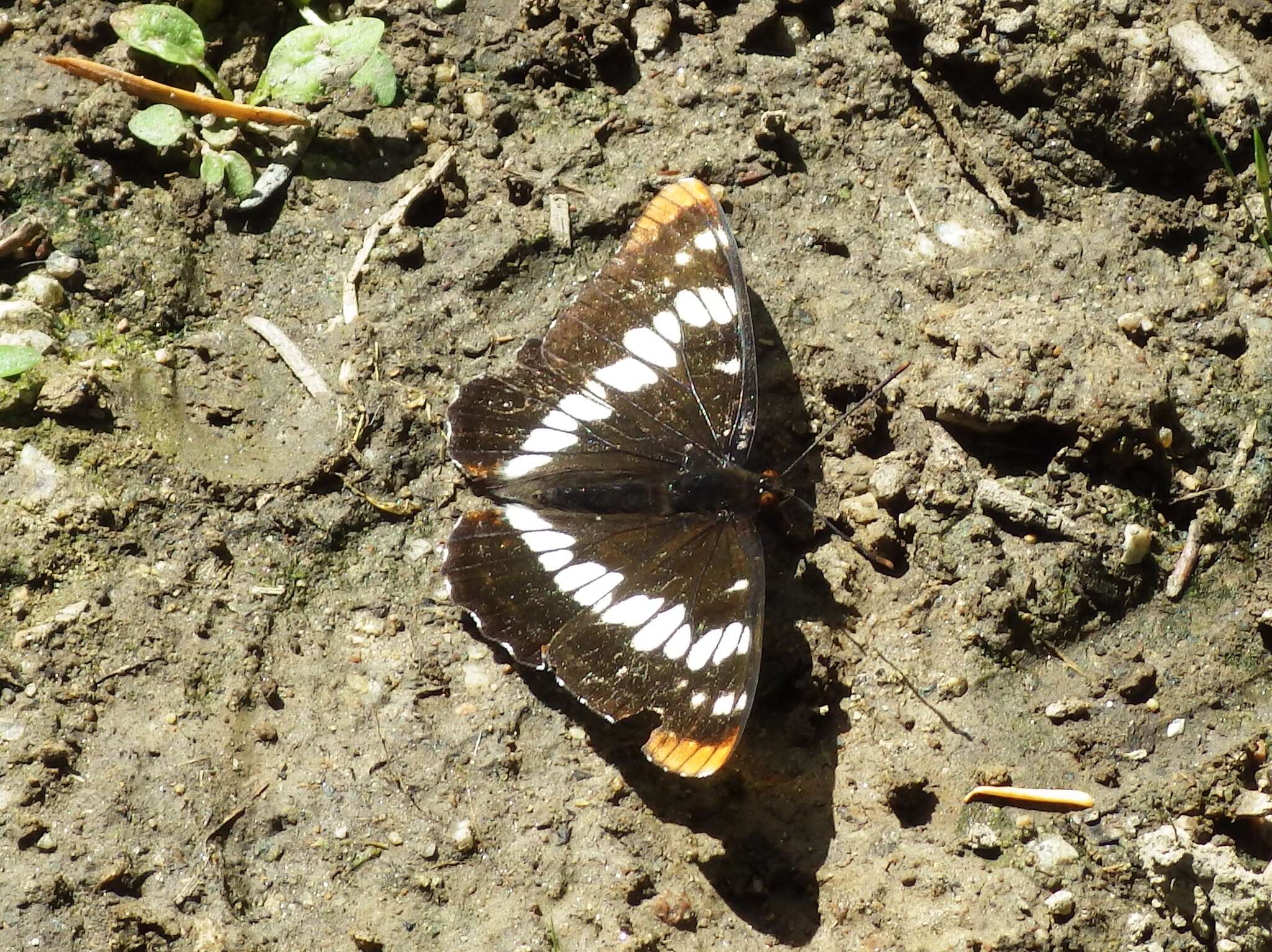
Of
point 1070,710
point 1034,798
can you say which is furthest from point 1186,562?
point 1034,798

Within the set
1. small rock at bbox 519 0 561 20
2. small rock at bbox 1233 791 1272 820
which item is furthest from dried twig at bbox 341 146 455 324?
small rock at bbox 1233 791 1272 820

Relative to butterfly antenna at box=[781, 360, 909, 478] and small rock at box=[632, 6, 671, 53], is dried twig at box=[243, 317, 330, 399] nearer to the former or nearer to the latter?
butterfly antenna at box=[781, 360, 909, 478]

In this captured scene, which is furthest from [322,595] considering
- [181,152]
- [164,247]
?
[181,152]

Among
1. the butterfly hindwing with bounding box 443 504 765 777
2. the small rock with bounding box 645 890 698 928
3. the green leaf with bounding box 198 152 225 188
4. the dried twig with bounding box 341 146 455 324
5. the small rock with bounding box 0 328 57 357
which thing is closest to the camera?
the butterfly hindwing with bounding box 443 504 765 777

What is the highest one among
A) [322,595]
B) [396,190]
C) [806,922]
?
[396,190]

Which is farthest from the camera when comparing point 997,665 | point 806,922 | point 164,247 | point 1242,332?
point 164,247

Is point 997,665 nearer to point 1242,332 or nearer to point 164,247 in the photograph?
point 1242,332

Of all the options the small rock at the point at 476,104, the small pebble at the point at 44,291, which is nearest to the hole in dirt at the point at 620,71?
the small rock at the point at 476,104
